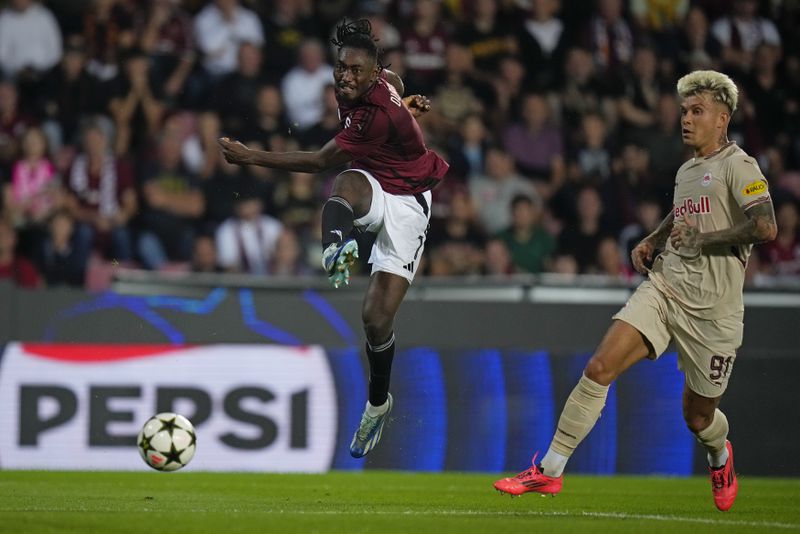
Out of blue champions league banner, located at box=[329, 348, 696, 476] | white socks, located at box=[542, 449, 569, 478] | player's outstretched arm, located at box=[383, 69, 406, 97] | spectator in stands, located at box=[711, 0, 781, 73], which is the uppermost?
spectator in stands, located at box=[711, 0, 781, 73]

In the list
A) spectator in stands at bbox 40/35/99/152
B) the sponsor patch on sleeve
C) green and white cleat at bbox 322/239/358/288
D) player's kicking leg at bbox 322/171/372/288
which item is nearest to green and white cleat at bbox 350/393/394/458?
player's kicking leg at bbox 322/171/372/288

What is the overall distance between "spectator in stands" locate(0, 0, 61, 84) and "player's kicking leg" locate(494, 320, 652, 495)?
8.48 meters

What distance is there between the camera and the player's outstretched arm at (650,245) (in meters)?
7.76

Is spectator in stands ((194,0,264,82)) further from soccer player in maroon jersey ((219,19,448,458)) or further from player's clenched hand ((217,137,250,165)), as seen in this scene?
player's clenched hand ((217,137,250,165))

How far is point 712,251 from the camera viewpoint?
7.48 m

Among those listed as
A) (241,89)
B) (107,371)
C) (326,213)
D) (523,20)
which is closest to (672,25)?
(523,20)

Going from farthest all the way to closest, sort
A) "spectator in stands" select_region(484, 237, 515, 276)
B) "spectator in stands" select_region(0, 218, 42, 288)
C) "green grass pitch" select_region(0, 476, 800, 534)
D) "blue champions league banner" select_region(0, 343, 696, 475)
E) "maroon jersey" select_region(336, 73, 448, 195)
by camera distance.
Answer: "spectator in stands" select_region(484, 237, 515, 276), "spectator in stands" select_region(0, 218, 42, 288), "blue champions league banner" select_region(0, 343, 696, 475), "maroon jersey" select_region(336, 73, 448, 195), "green grass pitch" select_region(0, 476, 800, 534)

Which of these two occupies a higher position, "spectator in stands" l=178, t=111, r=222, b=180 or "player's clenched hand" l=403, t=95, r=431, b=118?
"player's clenched hand" l=403, t=95, r=431, b=118

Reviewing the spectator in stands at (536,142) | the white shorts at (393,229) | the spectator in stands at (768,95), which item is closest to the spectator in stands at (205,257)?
the spectator in stands at (536,142)

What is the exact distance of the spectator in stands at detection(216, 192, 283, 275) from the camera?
1278 centimetres

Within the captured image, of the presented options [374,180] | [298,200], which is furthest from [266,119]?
[374,180]

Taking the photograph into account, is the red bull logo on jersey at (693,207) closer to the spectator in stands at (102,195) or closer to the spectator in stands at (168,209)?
the spectator in stands at (168,209)

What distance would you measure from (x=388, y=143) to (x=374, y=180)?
0.25 meters

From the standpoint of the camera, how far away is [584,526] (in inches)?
266
